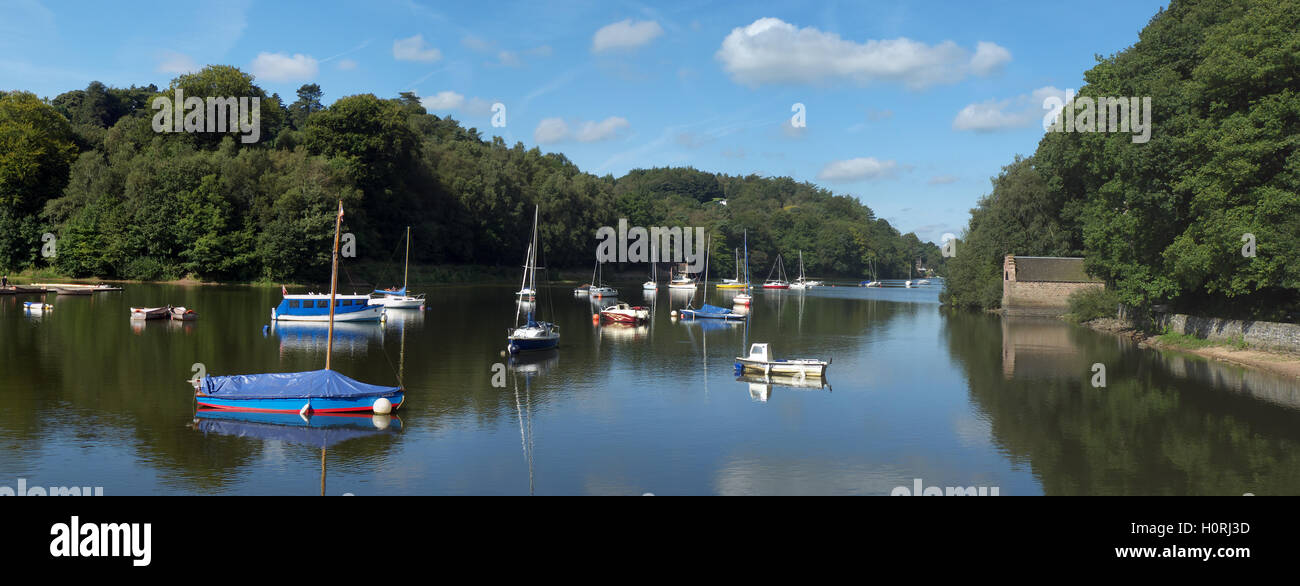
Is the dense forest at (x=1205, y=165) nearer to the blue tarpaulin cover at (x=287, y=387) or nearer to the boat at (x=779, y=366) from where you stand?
the boat at (x=779, y=366)

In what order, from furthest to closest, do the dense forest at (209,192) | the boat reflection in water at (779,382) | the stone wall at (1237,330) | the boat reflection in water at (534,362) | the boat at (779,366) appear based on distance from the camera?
the dense forest at (209,192) < the boat reflection in water at (534,362) < the stone wall at (1237,330) < the boat at (779,366) < the boat reflection in water at (779,382)

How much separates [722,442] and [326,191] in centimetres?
7815

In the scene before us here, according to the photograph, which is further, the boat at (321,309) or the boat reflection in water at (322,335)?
the boat at (321,309)

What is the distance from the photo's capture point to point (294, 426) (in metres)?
25.8

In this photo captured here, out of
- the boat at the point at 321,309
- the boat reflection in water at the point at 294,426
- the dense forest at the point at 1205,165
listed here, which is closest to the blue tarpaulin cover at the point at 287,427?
the boat reflection in water at the point at 294,426

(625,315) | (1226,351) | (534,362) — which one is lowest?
(534,362)

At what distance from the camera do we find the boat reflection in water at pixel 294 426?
24691 mm

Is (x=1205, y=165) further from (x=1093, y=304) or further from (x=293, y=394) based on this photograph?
(x=293, y=394)

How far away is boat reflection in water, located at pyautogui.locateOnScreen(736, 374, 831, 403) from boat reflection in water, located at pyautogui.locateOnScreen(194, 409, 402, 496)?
623 inches

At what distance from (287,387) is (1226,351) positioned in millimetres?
44345

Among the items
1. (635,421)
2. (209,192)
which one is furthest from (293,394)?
(209,192)

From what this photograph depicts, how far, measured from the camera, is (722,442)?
84.0ft

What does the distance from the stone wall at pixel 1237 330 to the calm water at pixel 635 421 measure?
2.53 meters

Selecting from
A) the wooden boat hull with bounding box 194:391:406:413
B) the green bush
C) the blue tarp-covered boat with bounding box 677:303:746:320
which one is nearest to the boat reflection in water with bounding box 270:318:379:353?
the wooden boat hull with bounding box 194:391:406:413
